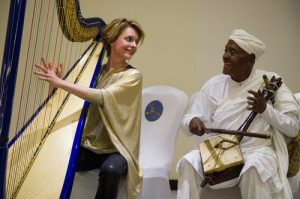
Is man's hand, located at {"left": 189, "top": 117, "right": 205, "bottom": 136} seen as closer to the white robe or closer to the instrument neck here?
the white robe

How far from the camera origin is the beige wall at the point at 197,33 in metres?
3.25

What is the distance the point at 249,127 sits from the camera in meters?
2.01

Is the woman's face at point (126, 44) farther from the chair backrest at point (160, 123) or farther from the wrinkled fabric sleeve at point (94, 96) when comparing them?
the chair backrest at point (160, 123)

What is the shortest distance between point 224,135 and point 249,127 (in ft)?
0.52

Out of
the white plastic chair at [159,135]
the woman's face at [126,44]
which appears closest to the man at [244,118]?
the white plastic chair at [159,135]

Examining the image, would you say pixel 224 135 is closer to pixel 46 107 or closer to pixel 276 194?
pixel 276 194

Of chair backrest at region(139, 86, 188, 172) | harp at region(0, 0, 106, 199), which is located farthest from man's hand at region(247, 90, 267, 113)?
harp at region(0, 0, 106, 199)

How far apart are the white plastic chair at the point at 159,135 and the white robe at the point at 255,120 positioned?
0.11 meters

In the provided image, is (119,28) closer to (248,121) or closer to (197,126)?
(197,126)

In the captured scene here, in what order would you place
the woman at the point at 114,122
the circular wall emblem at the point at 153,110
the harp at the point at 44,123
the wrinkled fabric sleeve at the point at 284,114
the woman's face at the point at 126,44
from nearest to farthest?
the harp at the point at 44,123
the woman at the point at 114,122
the wrinkled fabric sleeve at the point at 284,114
the woman's face at the point at 126,44
the circular wall emblem at the point at 153,110

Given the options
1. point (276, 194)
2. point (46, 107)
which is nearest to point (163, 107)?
point (46, 107)

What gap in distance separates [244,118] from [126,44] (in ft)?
2.42

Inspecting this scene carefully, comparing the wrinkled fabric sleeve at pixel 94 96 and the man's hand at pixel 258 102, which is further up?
the man's hand at pixel 258 102

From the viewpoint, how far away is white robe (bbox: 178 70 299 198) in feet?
5.89
